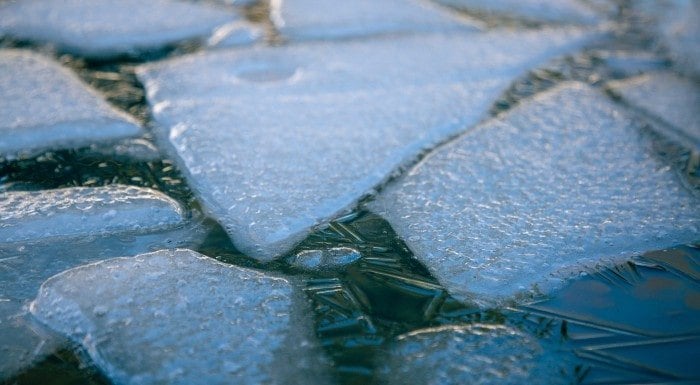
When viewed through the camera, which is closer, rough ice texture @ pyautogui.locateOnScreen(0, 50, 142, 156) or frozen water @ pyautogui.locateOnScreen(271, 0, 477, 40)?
rough ice texture @ pyautogui.locateOnScreen(0, 50, 142, 156)

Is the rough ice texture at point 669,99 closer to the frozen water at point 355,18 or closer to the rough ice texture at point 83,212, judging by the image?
the frozen water at point 355,18

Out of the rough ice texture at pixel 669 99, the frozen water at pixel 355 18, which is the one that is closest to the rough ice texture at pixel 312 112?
the frozen water at pixel 355 18

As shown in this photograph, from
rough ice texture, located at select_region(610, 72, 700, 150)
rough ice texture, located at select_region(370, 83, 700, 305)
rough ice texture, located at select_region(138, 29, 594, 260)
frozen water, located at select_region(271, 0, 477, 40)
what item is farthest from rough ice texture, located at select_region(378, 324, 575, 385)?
frozen water, located at select_region(271, 0, 477, 40)

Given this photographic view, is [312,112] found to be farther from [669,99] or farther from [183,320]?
[669,99]

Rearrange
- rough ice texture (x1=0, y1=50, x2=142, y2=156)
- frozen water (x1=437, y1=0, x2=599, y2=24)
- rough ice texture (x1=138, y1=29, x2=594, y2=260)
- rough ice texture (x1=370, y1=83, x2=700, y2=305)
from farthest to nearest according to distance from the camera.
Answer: frozen water (x1=437, y1=0, x2=599, y2=24) < rough ice texture (x1=0, y1=50, x2=142, y2=156) < rough ice texture (x1=138, y1=29, x2=594, y2=260) < rough ice texture (x1=370, y1=83, x2=700, y2=305)

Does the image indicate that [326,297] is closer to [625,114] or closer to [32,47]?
[625,114]

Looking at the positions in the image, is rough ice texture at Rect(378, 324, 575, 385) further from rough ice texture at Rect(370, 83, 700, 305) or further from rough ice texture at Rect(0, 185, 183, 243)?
rough ice texture at Rect(0, 185, 183, 243)

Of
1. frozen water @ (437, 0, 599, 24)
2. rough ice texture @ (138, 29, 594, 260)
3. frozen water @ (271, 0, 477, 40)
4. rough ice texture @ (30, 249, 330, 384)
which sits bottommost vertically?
rough ice texture @ (30, 249, 330, 384)

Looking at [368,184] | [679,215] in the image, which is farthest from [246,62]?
[679,215]
